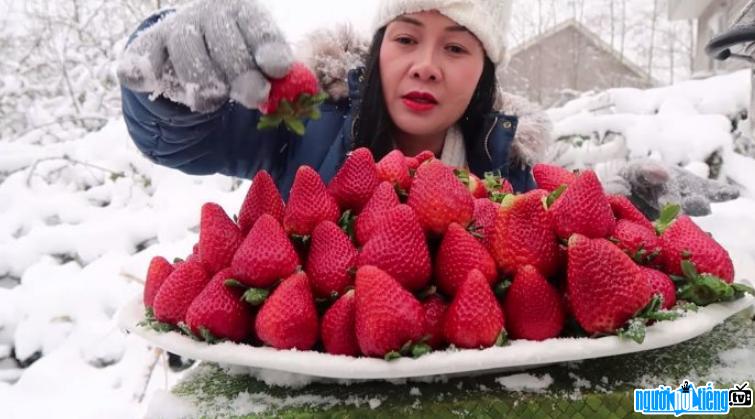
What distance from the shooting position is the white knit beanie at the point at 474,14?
3.64 ft

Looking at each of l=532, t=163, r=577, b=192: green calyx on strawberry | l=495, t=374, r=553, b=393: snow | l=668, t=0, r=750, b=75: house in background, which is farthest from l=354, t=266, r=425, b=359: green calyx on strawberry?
l=668, t=0, r=750, b=75: house in background

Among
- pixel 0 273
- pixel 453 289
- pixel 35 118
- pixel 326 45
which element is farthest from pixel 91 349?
pixel 35 118

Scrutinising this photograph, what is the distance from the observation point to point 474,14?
1.13 m

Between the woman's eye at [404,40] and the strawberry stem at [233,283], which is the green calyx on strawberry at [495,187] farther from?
the woman's eye at [404,40]

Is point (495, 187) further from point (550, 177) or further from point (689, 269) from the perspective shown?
point (689, 269)

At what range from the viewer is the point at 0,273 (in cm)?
199

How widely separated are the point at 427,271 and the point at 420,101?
67 cm

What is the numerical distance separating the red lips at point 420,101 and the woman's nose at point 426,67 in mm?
41

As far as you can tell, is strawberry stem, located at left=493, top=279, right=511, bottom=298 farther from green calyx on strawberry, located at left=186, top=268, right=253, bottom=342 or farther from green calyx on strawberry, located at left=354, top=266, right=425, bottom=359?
green calyx on strawberry, located at left=186, top=268, right=253, bottom=342

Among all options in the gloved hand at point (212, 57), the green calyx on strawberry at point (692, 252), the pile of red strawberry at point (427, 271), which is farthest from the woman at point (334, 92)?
the green calyx on strawberry at point (692, 252)

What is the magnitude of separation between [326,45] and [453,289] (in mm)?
950

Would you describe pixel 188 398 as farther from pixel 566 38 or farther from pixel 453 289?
pixel 566 38

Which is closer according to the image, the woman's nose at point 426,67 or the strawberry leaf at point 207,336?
the strawberry leaf at point 207,336

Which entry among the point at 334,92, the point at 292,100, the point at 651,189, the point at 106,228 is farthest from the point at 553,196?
the point at 106,228
